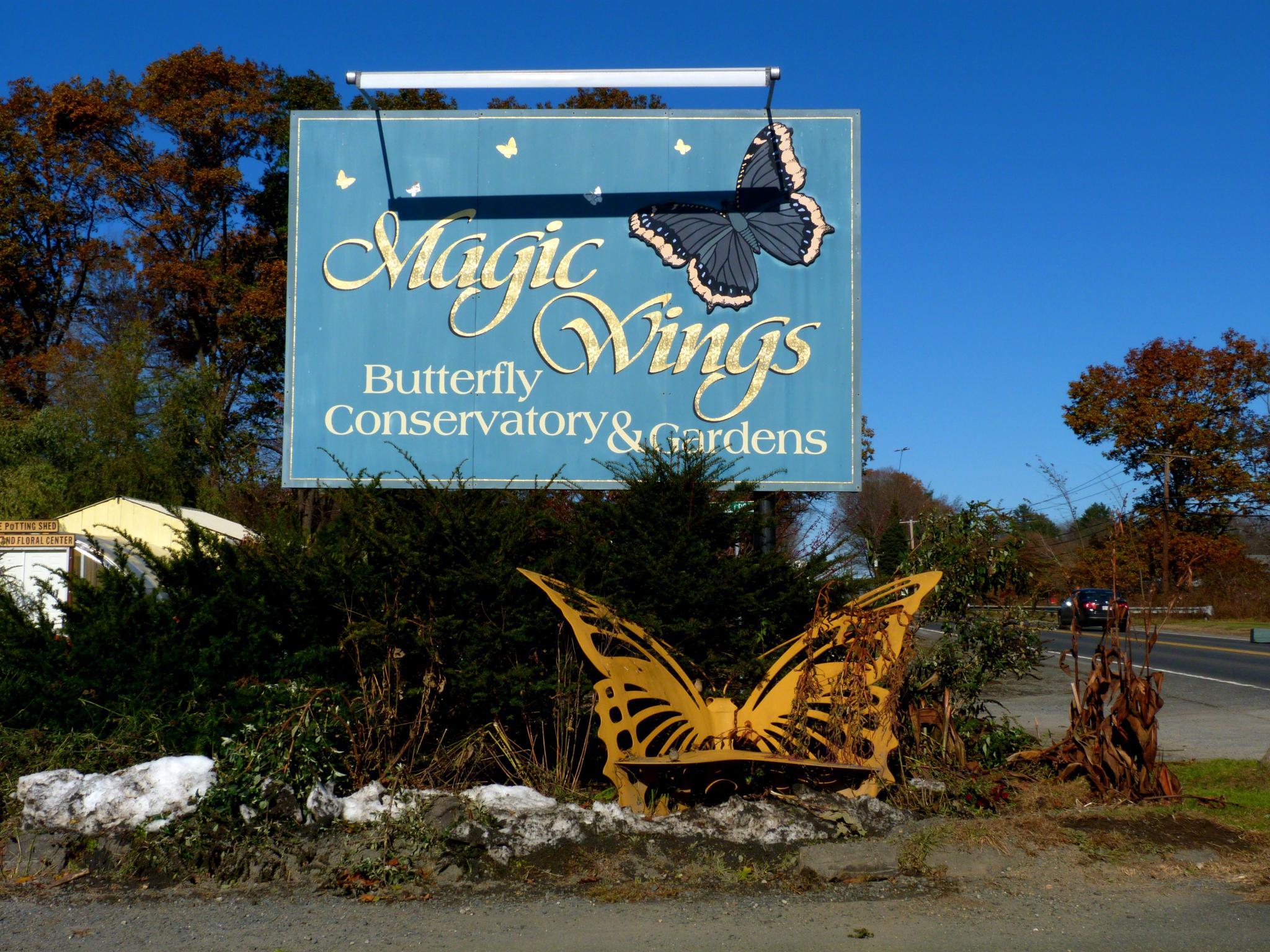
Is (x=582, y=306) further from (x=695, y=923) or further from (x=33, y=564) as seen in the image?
(x=33, y=564)

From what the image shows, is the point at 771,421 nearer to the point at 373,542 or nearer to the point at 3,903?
the point at 373,542

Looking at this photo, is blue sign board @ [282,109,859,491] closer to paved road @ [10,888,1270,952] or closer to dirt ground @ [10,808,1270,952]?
dirt ground @ [10,808,1270,952]

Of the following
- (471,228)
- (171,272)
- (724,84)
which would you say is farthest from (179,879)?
(171,272)

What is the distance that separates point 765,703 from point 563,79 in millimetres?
5085

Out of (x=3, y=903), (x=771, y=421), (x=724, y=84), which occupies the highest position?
(x=724, y=84)

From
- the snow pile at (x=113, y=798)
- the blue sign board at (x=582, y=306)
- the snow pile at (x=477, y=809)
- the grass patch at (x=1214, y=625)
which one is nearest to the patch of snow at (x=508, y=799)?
the snow pile at (x=477, y=809)

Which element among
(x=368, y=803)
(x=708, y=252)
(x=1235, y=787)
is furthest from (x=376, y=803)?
(x=1235, y=787)

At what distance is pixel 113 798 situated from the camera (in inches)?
228

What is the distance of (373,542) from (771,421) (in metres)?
3.39

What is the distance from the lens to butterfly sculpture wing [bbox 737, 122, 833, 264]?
8883 mm

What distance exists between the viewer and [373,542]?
23.3 ft

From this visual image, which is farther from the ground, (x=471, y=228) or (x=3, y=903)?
(x=471, y=228)

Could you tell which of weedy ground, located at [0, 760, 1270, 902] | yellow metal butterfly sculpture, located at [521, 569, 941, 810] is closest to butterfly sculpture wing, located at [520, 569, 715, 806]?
yellow metal butterfly sculpture, located at [521, 569, 941, 810]

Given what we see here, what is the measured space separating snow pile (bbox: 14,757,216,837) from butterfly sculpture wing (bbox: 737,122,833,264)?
5.72 meters
